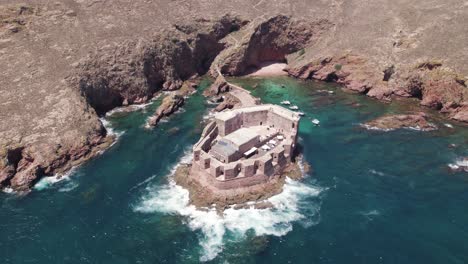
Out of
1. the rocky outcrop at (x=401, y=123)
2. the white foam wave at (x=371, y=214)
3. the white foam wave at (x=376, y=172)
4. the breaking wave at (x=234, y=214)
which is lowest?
the breaking wave at (x=234, y=214)

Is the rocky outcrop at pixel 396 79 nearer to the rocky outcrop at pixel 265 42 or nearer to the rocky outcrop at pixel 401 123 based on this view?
the rocky outcrop at pixel 401 123

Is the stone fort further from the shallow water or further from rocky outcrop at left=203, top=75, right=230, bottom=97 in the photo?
rocky outcrop at left=203, top=75, right=230, bottom=97

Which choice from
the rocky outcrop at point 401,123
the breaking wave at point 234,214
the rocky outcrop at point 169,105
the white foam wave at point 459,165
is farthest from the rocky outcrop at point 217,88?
the white foam wave at point 459,165

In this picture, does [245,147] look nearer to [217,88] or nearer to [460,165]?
[217,88]

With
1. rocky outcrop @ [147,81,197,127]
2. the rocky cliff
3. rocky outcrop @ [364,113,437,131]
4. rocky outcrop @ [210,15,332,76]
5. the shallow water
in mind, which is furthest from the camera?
rocky outcrop @ [210,15,332,76]

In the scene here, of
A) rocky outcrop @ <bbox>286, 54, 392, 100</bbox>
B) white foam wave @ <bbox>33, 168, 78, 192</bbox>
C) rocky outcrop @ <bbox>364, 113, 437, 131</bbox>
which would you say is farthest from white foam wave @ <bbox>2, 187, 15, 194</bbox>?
rocky outcrop @ <bbox>286, 54, 392, 100</bbox>

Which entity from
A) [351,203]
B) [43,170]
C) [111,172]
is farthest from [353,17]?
[43,170]
